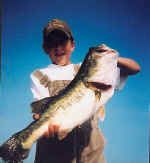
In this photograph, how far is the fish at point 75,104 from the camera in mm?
1007

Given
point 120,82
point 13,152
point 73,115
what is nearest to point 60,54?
point 120,82

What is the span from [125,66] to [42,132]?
0.52 metres

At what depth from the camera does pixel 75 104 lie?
40.1 inches

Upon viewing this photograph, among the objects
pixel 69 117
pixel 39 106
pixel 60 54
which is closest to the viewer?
pixel 69 117

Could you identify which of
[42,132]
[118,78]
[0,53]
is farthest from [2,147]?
[0,53]

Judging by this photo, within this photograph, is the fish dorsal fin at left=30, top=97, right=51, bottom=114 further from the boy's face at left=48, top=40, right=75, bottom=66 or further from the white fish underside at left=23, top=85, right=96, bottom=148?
the boy's face at left=48, top=40, right=75, bottom=66

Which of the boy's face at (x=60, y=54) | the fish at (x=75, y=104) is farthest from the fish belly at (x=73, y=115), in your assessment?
the boy's face at (x=60, y=54)

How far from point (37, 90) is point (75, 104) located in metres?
0.39

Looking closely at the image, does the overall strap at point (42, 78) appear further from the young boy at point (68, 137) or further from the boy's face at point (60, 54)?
the boy's face at point (60, 54)

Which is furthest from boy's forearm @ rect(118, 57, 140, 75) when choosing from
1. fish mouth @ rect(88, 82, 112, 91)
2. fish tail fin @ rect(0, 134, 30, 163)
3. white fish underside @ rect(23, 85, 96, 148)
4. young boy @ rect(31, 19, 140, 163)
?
fish tail fin @ rect(0, 134, 30, 163)

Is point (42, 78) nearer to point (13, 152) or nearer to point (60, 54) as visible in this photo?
point (60, 54)

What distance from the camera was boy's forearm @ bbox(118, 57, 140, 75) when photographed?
1189 millimetres

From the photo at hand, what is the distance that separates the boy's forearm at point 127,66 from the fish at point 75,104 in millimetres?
96

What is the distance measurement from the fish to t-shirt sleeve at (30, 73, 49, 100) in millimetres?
206
